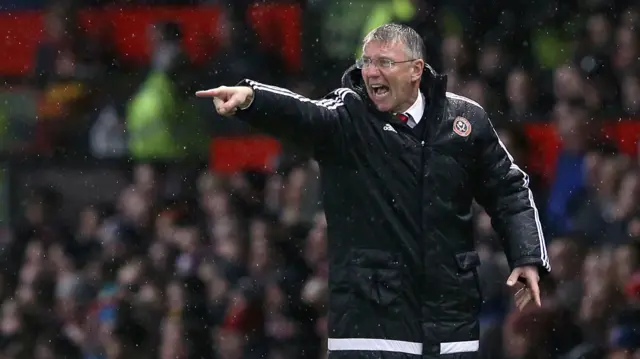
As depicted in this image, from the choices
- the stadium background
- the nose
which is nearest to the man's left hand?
the nose

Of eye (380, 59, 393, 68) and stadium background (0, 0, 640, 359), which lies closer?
eye (380, 59, 393, 68)

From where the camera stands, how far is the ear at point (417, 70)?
6.82 metres

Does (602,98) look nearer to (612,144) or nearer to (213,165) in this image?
(612,144)

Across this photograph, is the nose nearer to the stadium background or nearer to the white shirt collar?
the white shirt collar

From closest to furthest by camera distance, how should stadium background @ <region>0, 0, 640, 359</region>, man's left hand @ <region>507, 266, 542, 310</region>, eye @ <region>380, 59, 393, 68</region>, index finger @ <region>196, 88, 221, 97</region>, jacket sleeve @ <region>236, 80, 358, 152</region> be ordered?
index finger @ <region>196, 88, 221, 97</region>
jacket sleeve @ <region>236, 80, 358, 152</region>
eye @ <region>380, 59, 393, 68</region>
man's left hand @ <region>507, 266, 542, 310</region>
stadium background @ <region>0, 0, 640, 359</region>

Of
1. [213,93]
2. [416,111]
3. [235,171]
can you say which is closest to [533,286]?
[416,111]

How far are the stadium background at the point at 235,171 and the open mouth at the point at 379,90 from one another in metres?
2.95

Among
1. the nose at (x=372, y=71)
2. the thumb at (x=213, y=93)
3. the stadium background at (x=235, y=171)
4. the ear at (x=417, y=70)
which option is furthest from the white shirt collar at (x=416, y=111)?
the stadium background at (x=235, y=171)

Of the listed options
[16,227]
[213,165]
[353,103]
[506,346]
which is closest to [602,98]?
[506,346]

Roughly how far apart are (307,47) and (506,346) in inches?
160

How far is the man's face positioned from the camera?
6.75 meters

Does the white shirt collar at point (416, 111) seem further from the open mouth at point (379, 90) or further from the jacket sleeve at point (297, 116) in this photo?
the jacket sleeve at point (297, 116)

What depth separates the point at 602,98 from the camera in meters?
11.0

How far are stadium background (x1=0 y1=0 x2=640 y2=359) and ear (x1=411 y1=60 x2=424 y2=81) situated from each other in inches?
113
